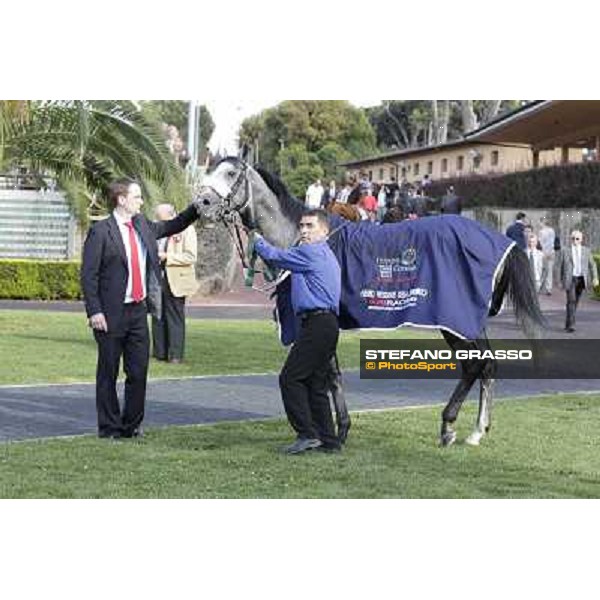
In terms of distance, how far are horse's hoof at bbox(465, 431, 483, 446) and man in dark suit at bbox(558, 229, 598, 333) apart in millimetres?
10187

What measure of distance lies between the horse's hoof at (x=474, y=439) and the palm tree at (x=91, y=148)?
28.4 ft

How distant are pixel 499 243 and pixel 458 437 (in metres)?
1.45

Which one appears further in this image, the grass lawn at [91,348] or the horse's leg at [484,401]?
the grass lawn at [91,348]

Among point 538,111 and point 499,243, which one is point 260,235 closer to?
point 499,243

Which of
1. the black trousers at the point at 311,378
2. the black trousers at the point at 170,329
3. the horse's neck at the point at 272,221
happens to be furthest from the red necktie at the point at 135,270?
the black trousers at the point at 170,329

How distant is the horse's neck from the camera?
7660mm

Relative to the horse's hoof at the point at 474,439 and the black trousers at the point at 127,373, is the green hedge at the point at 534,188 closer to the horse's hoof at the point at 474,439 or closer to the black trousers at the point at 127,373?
the horse's hoof at the point at 474,439

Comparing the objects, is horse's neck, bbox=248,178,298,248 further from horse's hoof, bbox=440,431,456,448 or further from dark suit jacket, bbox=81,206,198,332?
horse's hoof, bbox=440,431,456,448

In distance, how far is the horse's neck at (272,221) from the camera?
7.66m

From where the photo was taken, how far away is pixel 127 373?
772cm

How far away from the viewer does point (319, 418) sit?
7.18 meters

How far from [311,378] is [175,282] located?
4760 millimetres

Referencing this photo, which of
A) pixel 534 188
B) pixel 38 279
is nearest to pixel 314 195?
pixel 38 279

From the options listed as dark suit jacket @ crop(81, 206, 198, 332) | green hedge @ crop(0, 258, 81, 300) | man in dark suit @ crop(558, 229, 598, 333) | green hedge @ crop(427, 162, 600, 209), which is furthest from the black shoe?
green hedge @ crop(427, 162, 600, 209)
